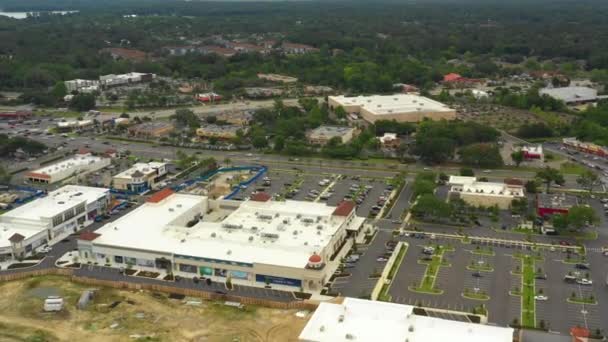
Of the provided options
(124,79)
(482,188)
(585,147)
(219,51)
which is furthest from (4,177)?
(219,51)

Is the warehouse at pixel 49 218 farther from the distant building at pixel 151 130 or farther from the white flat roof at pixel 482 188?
the white flat roof at pixel 482 188

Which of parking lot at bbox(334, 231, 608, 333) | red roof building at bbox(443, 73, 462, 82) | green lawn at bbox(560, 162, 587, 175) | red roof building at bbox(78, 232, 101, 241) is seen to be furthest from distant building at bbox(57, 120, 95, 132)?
red roof building at bbox(443, 73, 462, 82)

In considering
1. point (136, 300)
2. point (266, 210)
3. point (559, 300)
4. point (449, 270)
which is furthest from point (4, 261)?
point (559, 300)

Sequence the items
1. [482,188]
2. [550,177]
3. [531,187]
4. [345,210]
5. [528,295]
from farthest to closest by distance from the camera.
Result: [550,177]
[531,187]
[482,188]
[345,210]
[528,295]

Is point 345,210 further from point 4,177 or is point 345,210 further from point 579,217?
point 4,177

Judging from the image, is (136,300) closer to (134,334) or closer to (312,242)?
(134,334)

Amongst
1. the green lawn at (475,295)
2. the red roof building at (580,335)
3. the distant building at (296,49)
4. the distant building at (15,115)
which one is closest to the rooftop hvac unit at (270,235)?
the green lawn at (475,295)
